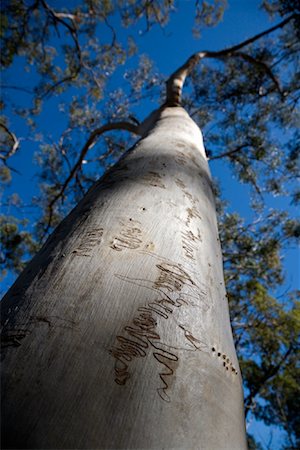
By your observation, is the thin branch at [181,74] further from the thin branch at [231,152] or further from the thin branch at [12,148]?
the thin branch at [12,148]

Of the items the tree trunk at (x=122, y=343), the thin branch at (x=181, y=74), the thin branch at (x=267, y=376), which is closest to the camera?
the tree trunk at (x=122, y=343)

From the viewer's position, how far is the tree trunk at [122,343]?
1.20 ft

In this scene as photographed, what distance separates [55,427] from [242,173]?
258 inches

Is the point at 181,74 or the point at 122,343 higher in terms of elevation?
the point at 181,74

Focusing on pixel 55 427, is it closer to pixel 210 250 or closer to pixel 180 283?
pixel 180 283

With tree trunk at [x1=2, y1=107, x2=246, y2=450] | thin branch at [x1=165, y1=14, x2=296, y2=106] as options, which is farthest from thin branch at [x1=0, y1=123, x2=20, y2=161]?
tree trunk at [x1=2, y1=107, x2=246, y2=450]

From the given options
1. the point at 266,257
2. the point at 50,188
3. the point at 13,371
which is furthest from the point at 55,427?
the point at 50,188

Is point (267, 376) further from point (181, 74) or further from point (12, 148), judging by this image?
point (12, 148)

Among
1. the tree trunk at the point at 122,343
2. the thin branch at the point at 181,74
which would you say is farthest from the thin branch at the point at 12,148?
the tree trunk at the point at 122,343

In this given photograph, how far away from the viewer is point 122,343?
0.45 meters

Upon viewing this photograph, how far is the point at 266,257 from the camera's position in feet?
20.8

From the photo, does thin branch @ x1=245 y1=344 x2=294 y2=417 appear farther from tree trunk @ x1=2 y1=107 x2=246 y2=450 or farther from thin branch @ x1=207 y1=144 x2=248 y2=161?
tree trunk @ x1=2 y1=107 x2=246 y2=450

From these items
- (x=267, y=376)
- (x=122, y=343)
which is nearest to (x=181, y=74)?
(x=122, y=343)

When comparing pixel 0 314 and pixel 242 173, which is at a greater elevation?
pixel 242 173
